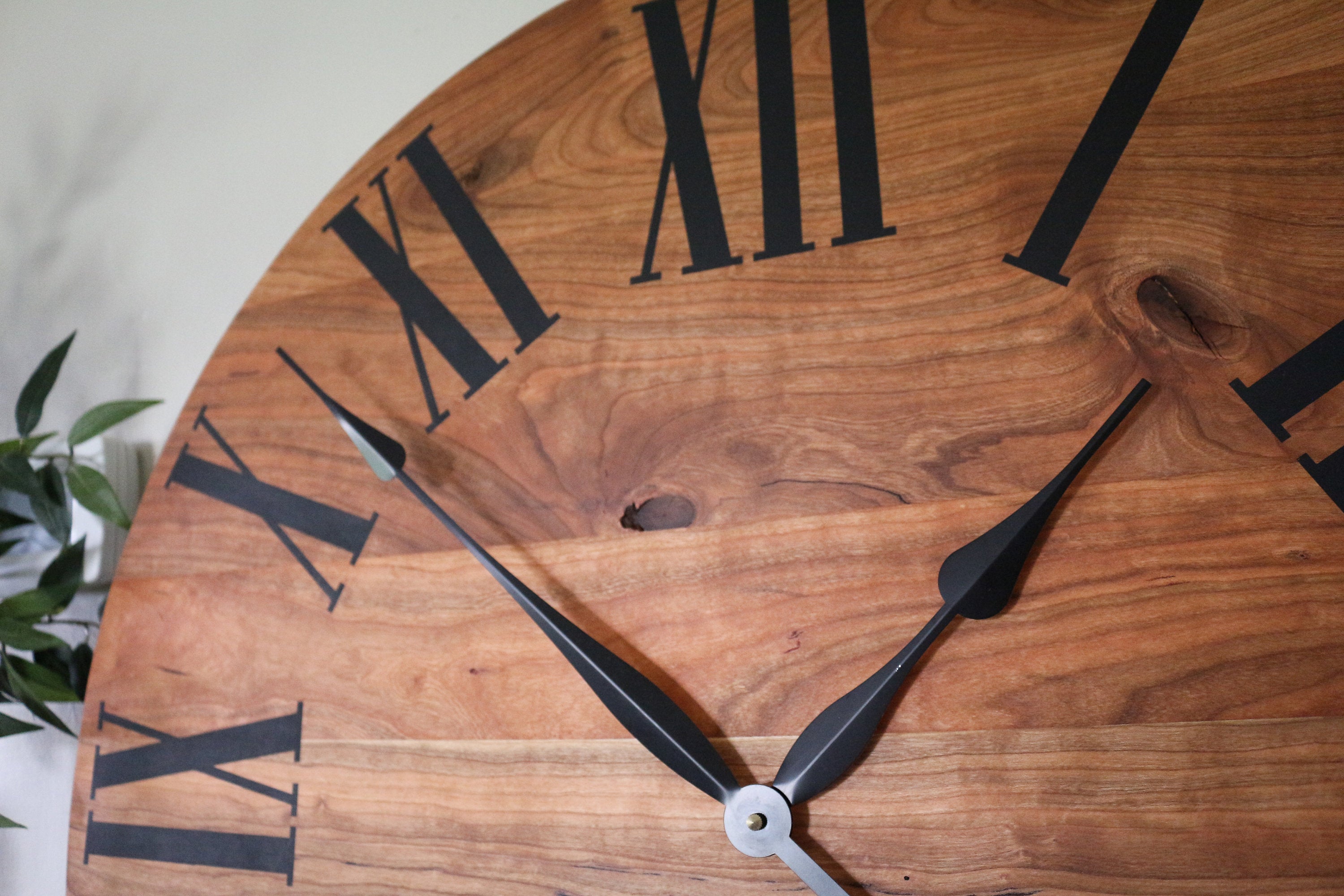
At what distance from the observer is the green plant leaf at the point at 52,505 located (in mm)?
814

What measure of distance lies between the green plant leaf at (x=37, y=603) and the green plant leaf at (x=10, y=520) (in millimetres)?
87

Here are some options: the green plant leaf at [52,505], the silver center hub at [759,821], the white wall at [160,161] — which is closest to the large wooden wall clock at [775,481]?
the silver center hub at [759,821]

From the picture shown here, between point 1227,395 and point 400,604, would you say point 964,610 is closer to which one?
point 1227,395

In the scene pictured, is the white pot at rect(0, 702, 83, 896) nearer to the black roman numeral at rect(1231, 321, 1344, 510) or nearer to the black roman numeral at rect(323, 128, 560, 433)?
the black roman numeral at rect(323, 128, 560, 433)

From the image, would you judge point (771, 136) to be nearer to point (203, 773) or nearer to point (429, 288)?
point (429, 288)

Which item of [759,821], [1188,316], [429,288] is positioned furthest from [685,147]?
[759,821]

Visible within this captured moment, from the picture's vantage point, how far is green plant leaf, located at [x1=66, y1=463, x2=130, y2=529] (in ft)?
2.62

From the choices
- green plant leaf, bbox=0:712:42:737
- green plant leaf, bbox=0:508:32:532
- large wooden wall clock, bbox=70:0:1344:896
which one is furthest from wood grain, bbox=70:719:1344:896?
green plant leaf, bbox=0:508:32:532

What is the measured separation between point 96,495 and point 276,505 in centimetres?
20

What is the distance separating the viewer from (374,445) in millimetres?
698

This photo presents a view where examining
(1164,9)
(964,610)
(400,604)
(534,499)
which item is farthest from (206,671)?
(1164,9)

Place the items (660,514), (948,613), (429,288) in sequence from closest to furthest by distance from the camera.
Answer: (948,613)
(660,514)
(429,288)

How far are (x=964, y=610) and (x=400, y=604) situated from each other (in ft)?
1.36

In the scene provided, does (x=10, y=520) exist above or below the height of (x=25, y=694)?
above
